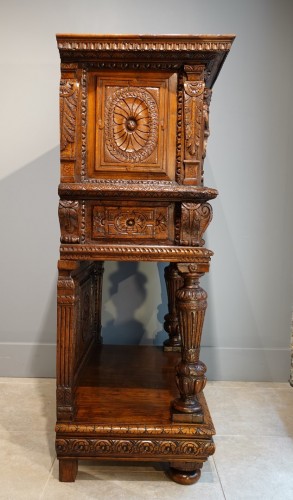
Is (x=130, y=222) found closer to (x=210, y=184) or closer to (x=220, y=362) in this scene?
(x=210, y=184)

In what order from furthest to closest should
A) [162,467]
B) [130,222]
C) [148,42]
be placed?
[162,467] < [130,222] < [148,42]

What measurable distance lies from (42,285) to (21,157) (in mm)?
742

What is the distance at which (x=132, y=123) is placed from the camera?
4.89 feet

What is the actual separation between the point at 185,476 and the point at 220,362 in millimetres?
1019

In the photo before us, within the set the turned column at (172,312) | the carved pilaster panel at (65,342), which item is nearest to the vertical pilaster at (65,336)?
the carved pilaster panel at (65,342)

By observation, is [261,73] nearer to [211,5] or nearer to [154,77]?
[211,5]

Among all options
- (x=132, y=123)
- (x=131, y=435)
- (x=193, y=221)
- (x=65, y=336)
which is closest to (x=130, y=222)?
(x=193, y=221)

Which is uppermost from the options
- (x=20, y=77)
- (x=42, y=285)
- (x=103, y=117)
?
(x=20, y=77)

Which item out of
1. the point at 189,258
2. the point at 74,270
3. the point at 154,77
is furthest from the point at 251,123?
the point at 74,270

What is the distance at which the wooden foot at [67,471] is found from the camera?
1.59 metres

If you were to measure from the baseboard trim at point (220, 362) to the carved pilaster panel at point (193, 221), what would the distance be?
4.00 ft

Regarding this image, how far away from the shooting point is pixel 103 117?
1.49m

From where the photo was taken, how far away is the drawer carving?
1.52m

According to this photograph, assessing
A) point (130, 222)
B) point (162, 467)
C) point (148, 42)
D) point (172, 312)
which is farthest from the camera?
point (172, 312)
